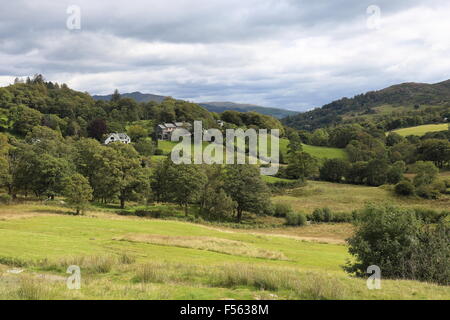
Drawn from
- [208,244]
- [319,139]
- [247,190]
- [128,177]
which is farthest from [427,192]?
[319,139]

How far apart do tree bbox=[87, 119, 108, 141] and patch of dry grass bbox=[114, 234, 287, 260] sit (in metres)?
89.9

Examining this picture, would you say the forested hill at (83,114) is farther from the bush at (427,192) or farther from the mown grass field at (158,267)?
the mown grass field at (158,267)

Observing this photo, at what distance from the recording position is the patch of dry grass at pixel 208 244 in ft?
98.8

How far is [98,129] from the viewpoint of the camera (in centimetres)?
11669

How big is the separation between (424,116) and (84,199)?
198763 millimetres

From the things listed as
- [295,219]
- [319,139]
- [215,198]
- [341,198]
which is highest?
[319,139]

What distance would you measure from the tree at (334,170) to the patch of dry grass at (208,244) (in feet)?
251

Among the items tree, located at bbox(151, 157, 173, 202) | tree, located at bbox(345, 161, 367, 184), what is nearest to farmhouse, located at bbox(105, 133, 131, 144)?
tree, located at bbox(151, 157, 173, 202)

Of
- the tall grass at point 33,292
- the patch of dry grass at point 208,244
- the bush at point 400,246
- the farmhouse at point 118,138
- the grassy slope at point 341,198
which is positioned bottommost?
the grassy slope at point 341,198

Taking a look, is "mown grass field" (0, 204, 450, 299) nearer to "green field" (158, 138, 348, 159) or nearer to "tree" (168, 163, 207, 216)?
"tree" (168, 163, 207, 216)

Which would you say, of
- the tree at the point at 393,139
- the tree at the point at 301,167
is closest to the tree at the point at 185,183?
the tree at the point at 301,167

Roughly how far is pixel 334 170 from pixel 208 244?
79.1m

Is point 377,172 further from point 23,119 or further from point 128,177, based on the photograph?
point 23,119
